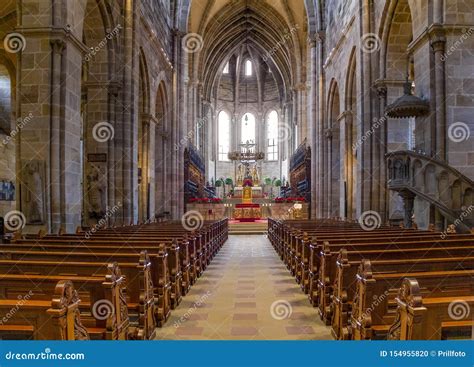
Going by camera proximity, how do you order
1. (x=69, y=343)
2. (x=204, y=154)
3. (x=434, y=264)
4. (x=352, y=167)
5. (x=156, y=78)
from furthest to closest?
(x=204, y=154)
(x=156, y=78)
(x=352, y=167)
(x=434, y=264)
(x=69, y=343)

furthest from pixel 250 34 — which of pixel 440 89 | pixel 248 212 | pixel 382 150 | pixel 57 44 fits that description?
pixel 57 44

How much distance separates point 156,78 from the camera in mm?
21422

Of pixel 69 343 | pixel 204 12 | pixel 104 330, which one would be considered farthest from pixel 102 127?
pixel 204 12

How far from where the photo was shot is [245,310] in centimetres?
645

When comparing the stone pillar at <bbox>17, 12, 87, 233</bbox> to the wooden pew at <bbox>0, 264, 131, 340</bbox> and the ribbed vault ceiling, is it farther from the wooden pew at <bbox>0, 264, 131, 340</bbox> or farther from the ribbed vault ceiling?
the ribbed vault ceiling

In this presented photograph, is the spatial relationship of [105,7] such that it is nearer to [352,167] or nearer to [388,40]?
[388,40]

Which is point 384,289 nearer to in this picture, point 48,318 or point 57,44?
point 48,318

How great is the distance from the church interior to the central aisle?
1.7 inches

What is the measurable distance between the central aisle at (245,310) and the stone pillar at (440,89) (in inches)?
184

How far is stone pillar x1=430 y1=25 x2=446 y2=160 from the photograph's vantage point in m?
10.4

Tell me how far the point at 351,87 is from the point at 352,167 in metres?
3.58

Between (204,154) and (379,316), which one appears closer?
(379,316)

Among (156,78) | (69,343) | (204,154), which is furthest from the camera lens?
(204,154)

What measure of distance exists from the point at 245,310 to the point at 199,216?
66.3ft
